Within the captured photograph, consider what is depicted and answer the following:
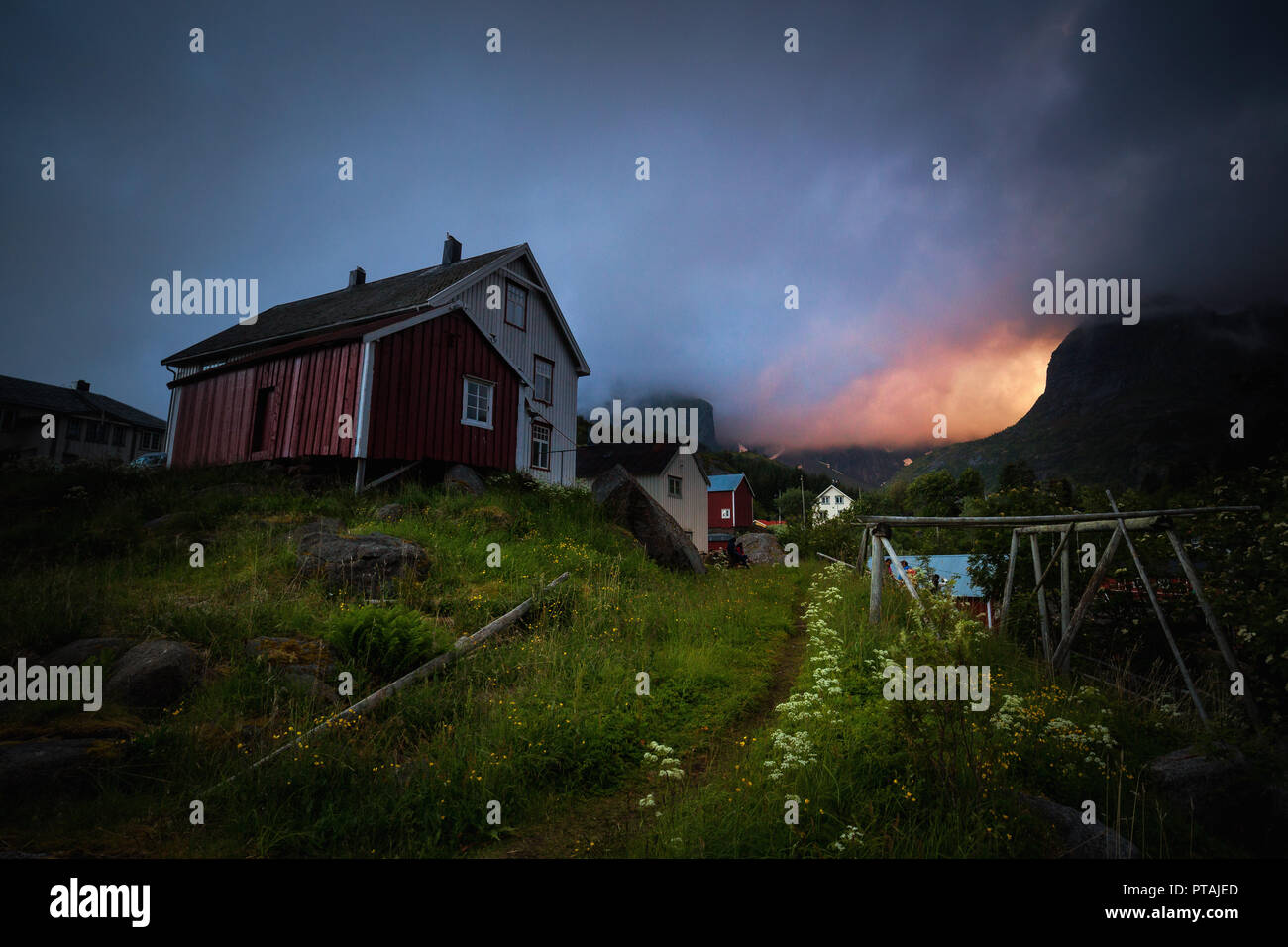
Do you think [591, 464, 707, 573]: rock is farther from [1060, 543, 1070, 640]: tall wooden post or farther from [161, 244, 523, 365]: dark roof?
[161, 244, 523, 365]: dark roof

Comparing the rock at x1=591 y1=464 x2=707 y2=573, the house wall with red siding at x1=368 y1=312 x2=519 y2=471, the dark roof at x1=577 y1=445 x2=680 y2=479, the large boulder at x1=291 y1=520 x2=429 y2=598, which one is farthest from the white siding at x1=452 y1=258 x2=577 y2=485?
the large boulder at x1=291 y1=520 x2=429 y2=598

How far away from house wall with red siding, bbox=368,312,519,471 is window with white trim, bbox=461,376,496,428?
0.16 meters

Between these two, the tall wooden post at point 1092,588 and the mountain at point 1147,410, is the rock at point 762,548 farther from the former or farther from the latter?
the mountain at point 1147,410

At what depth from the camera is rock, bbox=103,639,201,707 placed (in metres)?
5.20

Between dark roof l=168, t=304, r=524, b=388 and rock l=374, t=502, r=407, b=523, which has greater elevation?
dark roof l=168, t=304, r=524, b=388

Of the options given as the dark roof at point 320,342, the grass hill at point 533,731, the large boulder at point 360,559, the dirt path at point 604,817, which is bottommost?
the dirt path at point 604,817

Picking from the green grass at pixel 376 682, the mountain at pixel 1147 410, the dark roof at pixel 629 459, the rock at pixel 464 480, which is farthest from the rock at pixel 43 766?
the mountain at pixel 1147 410

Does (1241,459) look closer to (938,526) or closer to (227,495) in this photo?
(938,526)

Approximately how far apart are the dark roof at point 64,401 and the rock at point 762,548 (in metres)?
49.3

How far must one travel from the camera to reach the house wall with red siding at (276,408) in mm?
15102

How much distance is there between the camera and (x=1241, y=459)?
1095 centimetres

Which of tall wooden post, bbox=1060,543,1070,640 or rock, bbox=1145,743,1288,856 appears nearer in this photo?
→ rock, bbox=1145,743,1288,856
